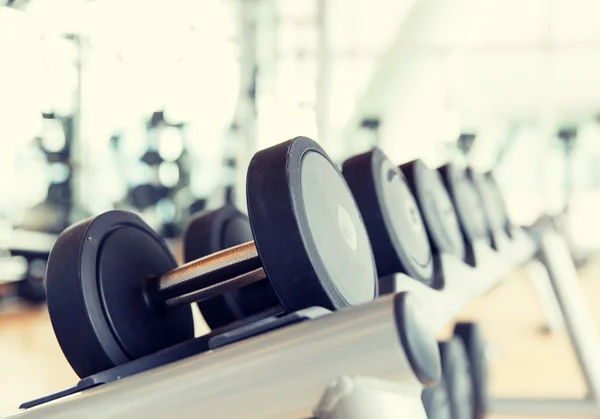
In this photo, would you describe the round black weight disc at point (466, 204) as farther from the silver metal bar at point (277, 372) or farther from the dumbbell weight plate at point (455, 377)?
the silver metal bar at point (277, 372)

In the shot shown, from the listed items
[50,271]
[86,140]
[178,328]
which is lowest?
[178,328]

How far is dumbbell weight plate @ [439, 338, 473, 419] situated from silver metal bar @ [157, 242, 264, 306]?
1.36 ft

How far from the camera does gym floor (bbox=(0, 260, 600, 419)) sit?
1.75 m

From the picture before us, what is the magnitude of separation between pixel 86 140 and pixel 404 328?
3.67m

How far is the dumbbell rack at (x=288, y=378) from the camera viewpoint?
0.39 m

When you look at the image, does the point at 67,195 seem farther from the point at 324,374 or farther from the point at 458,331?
A: the point at 324,374

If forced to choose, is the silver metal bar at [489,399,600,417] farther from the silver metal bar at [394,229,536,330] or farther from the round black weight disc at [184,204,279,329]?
the round black weight disc at [184,204,279,329]

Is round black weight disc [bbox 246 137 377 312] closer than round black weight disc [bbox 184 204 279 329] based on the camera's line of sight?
Yes

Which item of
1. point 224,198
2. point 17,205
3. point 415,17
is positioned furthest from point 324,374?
point 224,198

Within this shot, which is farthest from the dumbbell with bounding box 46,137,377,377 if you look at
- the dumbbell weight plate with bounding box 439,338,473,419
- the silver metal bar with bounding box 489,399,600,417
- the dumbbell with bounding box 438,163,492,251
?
the silver metal bar with bounding box 489,399,600,417

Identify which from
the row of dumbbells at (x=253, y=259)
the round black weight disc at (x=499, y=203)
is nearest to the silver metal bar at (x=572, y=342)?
the round black weight disc at (x=499, y=203)

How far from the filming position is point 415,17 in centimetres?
295

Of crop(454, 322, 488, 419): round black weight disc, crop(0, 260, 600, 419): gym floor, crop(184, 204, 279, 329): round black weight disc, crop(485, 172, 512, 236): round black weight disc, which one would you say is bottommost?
crop(0, 260, 600, 419): gym floor

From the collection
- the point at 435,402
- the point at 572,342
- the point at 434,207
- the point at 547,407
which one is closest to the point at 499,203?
the point at 572,342
